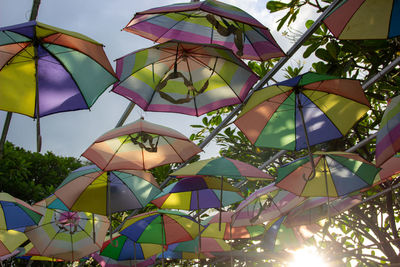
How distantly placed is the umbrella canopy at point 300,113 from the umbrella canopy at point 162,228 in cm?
257

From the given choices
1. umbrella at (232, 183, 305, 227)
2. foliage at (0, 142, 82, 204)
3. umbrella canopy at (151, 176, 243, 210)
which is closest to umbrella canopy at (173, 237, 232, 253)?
umbrella canopy at (151, 176, 243, 210)

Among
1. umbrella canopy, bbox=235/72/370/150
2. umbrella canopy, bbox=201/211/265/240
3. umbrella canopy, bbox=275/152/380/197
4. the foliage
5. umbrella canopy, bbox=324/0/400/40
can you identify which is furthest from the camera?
the foliage

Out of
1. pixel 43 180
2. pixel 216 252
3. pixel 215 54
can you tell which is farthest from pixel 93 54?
pixel 43 180

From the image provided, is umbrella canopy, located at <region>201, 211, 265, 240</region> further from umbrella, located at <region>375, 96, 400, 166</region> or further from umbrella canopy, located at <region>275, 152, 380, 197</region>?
umbrella, located at <region>375, 96, 400, 166</region>

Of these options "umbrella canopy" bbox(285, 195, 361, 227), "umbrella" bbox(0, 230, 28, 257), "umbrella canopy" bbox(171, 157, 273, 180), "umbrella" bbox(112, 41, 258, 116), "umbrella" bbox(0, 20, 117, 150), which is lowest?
"umbrella" bbox(0, 230, 28, 257)

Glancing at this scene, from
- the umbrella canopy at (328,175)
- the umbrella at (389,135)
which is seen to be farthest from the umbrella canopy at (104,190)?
the umbrella at (389,135)

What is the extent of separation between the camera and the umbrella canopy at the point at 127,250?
6453mm

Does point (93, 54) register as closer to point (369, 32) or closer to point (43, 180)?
point (369, 32)

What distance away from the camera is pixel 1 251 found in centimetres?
535

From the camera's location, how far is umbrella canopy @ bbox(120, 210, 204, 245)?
18.5 feet

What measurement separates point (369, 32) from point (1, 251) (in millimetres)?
5397

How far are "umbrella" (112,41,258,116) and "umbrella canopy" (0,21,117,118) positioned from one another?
642 millimetres

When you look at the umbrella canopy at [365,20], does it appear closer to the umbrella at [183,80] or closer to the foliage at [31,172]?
the umbrella at [183,80]

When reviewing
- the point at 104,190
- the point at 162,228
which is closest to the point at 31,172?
the point at 162,228
